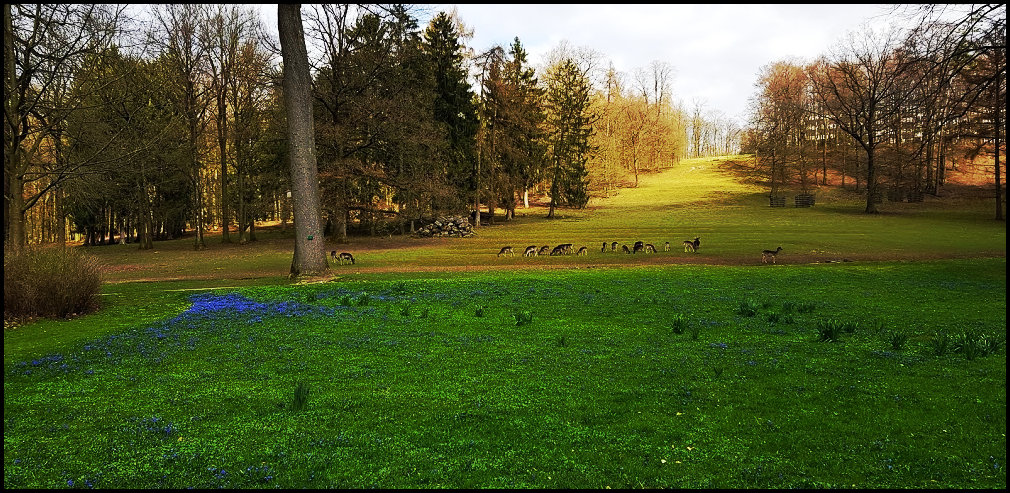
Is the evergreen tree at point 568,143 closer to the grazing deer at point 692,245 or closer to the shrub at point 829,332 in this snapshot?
the grazing deer at point 692,245

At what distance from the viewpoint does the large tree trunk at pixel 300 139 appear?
15.6 meters

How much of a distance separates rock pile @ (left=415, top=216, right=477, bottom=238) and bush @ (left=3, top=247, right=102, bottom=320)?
29043mm

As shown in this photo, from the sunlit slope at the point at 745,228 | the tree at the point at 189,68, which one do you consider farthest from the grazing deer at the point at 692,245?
the tree at the point at 189,68

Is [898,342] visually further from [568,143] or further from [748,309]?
[568,143]

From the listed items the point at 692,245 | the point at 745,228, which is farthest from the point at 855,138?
the point at 692,245

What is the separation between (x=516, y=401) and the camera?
5348 millimetres

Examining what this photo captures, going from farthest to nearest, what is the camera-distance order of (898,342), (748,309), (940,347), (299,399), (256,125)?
(256,125) → (748,309) → (898,342) → (940,347) → (299,399)

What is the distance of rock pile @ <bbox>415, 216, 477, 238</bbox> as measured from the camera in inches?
1572

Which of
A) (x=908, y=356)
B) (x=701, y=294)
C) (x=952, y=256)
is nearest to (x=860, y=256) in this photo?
(x=952, y=256)

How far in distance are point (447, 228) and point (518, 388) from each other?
114 ft

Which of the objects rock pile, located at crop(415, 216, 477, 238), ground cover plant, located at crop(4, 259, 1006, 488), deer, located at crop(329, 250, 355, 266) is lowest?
ground cover plant, located at crop(4, 259, 1006, 488)

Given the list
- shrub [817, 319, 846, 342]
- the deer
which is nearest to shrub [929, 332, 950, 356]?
shrub [817, 319, 846, 342]

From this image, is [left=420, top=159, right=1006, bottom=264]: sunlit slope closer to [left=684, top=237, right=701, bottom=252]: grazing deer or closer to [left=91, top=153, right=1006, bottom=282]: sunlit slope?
[left=91, top=153, right=1006, bottom=282]: sunlit slope

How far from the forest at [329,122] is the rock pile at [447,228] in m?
0.91
